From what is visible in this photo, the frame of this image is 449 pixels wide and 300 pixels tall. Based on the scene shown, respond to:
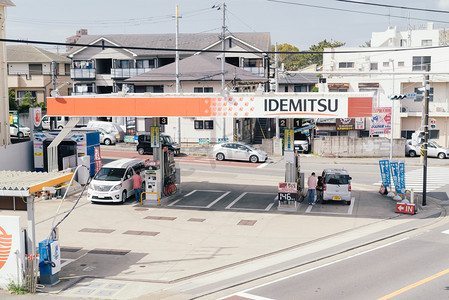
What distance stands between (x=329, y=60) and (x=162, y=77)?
22357 millimetres

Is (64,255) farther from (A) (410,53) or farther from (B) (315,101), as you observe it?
(A) (410,53)

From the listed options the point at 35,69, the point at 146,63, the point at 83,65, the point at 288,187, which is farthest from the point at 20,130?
the point at 288,187

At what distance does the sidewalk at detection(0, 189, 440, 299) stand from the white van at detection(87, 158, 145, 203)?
466 millimetres

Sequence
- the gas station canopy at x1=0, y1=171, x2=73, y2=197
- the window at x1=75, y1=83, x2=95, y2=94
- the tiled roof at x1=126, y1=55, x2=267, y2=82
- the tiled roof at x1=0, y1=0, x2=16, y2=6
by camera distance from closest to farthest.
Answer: the gas station canopy at x1=0, y1=171, x2=73, y2=197 < the tiled roof at x1=0, y1=0, x2=16, y2=6 < the tiled roof at x1=126, y1=55, x2=267, y2=82 < the window at x1=75, y1=83, x2=95, y2=94

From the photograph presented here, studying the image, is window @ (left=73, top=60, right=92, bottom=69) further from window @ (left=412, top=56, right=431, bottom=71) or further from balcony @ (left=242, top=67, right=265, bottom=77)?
window @ (left=412, top=56, right=431, bottom=71)

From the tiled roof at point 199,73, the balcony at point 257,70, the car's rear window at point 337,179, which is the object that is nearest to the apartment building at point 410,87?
the tiled roof at point 199,73

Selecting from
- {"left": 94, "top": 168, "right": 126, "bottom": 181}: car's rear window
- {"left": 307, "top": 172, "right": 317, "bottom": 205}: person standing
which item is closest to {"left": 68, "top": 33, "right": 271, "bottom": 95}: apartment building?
{"left": 94, "top": 168, "right": 126, "bottom": 181}: car's rear window

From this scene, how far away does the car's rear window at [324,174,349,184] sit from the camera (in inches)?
1002

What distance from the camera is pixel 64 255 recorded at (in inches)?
698

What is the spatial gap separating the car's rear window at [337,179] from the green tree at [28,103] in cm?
4227

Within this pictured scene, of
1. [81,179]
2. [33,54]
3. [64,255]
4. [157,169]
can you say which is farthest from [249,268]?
[33,54]

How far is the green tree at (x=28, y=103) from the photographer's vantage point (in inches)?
2276

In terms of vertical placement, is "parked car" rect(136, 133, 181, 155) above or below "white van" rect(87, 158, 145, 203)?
above

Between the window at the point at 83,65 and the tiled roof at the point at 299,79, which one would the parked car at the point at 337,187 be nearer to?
the window at the point at 83,65
